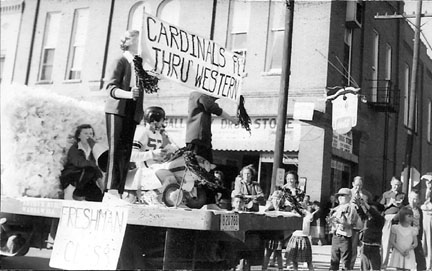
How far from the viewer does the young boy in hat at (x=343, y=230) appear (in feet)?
14.9

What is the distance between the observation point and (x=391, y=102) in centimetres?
499

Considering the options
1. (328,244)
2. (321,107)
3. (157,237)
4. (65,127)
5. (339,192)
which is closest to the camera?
(157,237)

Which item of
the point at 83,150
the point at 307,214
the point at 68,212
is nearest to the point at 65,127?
the point at 83,150

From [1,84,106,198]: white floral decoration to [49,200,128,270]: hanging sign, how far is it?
981 millimetres

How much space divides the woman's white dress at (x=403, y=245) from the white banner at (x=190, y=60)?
6.70ft

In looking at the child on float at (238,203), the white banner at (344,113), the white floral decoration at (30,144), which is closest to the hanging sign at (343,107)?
the white banner at (344,113)

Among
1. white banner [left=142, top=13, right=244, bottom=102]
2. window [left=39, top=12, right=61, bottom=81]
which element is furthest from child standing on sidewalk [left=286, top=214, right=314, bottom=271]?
window [left=39, top=12, right=61, bottom=81]

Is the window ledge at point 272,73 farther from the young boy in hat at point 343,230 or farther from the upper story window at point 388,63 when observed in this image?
the young boy in hat at point 343,230

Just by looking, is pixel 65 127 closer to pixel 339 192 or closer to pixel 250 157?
pixel 339 192

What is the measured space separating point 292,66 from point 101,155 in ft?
9.40

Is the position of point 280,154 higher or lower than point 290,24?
lower

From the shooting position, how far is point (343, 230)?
15.1 feet

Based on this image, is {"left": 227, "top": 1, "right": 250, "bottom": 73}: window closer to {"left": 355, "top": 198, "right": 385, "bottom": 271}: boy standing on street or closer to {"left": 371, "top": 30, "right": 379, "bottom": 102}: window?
{"left": 371, "top": 30, "right": 379, "bottom": 102}: window

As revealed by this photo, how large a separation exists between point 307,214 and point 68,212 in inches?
111
